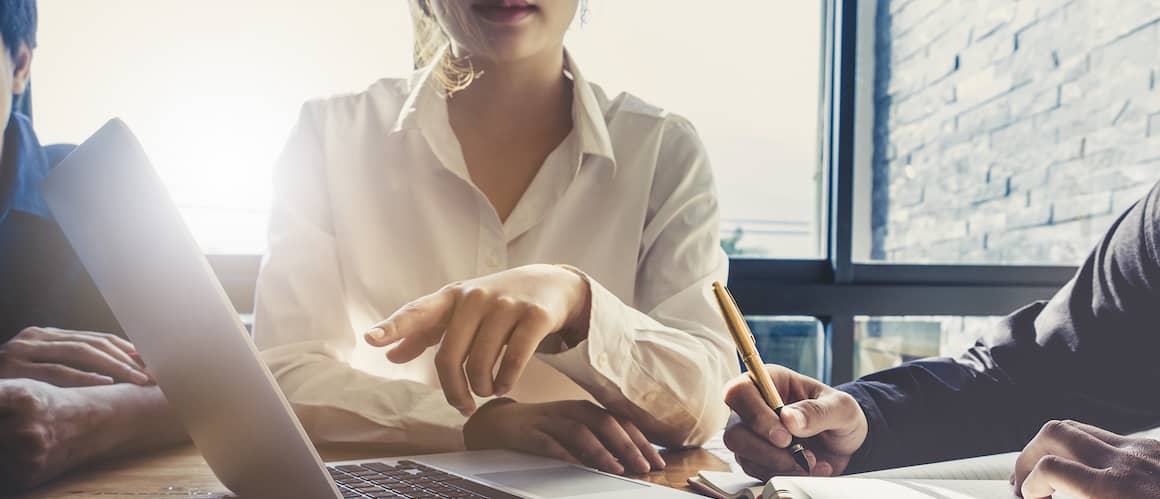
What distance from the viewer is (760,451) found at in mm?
615

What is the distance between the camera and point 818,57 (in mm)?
2355

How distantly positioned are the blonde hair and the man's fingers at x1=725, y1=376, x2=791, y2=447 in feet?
1.91

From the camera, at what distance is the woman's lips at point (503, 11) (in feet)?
2.88

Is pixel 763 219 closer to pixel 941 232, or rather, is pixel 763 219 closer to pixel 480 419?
pixel 941 232

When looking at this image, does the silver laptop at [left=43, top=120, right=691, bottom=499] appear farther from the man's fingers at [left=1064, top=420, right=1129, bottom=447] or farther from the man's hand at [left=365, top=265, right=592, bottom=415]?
the man's fingers at [left=1064, top=420, right=1129, bottom=447]

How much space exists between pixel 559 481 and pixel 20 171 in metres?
0.90

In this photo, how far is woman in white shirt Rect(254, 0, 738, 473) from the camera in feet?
2.64

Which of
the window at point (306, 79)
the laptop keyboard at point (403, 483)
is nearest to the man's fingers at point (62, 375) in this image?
the laptop keyboard at point (403, 483)

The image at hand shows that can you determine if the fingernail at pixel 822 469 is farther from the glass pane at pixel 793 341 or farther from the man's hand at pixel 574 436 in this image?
the glass pane at pixel 793 341

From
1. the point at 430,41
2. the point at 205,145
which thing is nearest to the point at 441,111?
the point at 430,41

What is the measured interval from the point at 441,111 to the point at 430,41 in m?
0.19

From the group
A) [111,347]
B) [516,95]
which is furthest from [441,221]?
[111,347]

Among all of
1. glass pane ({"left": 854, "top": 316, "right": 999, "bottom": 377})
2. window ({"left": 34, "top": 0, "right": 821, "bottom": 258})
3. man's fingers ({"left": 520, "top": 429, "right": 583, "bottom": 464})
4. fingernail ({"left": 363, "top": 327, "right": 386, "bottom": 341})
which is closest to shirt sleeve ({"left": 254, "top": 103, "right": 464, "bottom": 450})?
A: man's fingers ({"left": 520, "top": 429, "right": 583, "bottom": 464})

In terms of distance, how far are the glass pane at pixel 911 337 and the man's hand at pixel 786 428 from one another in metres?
1.69
